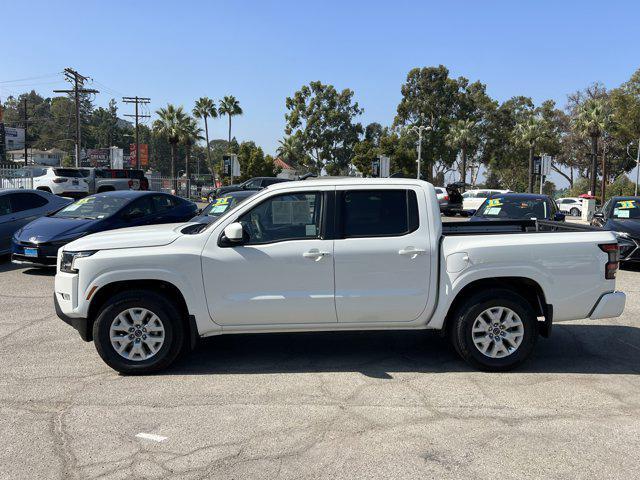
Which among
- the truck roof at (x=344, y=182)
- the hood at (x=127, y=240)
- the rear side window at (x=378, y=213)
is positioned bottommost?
the hood at (x=127, y=240)

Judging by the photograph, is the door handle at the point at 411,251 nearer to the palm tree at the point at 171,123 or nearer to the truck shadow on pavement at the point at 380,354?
the truck shadow on pavement at the point at 380,354

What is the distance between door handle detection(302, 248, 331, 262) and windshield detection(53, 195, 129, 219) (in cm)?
711

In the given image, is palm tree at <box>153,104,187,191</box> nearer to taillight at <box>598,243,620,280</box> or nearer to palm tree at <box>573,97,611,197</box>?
palm tree at <box>573,97,611,197</box>

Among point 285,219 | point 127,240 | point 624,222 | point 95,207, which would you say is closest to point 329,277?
point 285,219

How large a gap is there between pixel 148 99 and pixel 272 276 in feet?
209

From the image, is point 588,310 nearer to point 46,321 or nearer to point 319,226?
point 319,226

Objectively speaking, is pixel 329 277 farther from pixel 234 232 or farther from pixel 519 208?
pixel 519 208

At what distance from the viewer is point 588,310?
530 centimetres

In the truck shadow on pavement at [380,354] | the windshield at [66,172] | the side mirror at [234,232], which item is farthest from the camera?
the windshield at [66,172]

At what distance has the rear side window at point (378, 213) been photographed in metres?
5.20

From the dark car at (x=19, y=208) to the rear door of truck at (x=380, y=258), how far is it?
9.24m

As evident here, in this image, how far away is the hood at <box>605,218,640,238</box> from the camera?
10836 millimetres

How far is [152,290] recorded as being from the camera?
203 inches

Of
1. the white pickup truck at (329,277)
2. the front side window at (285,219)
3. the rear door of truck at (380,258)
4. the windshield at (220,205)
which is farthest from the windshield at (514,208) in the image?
the front side window at (285,219)
